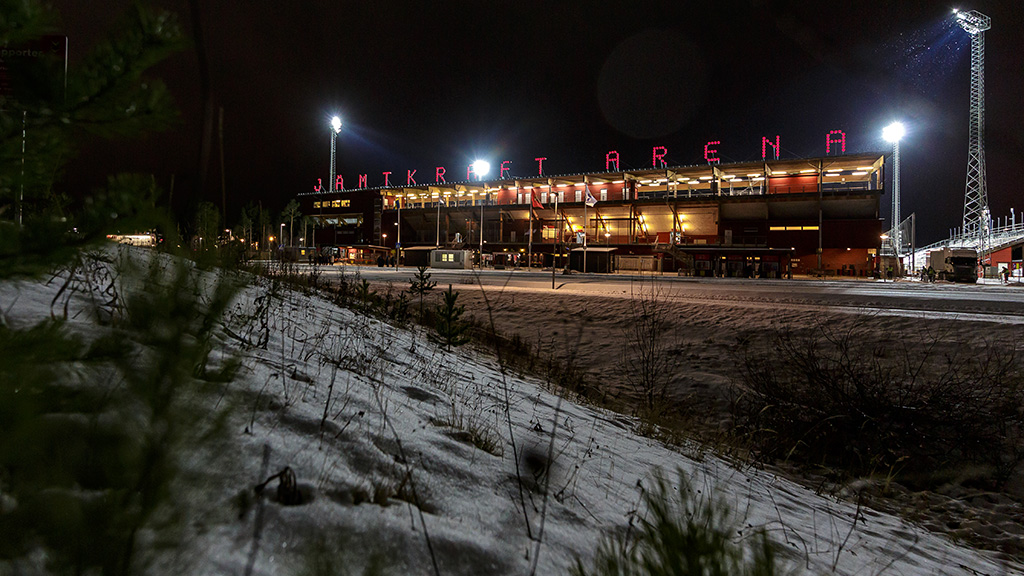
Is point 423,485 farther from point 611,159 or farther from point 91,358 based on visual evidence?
point 611,159

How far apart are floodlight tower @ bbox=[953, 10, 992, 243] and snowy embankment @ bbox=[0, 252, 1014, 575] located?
7271cm

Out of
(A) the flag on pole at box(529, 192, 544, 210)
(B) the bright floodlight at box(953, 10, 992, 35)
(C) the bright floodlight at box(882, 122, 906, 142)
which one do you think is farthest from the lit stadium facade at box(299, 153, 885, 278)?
(B) the bright floodlight at box(953, 10, 992, 35)

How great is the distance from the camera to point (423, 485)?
1806mm

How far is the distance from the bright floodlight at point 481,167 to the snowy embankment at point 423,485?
6632cm

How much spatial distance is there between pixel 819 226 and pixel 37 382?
5915 centimetres

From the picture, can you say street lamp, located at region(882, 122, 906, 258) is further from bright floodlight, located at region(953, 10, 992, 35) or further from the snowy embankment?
the snowy embankment

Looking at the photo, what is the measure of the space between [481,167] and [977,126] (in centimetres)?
6936

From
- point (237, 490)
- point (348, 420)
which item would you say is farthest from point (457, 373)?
point (237, 490)

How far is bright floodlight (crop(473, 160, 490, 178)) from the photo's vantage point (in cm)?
6781

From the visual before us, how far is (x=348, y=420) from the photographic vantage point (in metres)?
2.25

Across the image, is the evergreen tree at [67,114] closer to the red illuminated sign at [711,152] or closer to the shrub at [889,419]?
the shrub at [889,419]

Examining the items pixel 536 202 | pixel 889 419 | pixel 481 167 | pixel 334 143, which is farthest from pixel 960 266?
pixel 334 143

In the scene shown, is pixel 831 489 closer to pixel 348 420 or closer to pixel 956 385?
pixel 956 385

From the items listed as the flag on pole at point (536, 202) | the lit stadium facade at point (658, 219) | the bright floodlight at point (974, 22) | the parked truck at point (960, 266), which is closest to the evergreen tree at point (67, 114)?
the lit stadium facade at point (658, 219)
